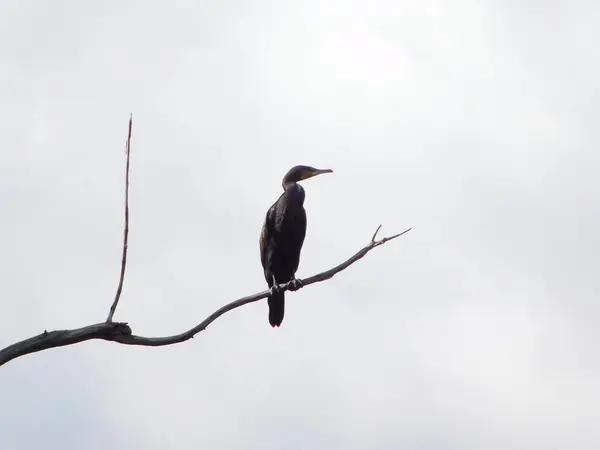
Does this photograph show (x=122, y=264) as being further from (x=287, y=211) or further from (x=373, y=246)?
(x=287, y=211)

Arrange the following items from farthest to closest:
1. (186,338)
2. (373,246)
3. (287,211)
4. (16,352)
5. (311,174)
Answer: (311,174)
(287,211)
(373,246)
(186,338)
(16,352)

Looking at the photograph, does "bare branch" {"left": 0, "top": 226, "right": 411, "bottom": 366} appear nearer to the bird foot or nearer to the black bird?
the bird foot

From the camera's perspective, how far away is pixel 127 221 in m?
6.17

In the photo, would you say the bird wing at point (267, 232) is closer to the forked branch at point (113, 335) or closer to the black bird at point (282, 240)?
the black bird at point (282, 240)

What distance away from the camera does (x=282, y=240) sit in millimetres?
10141

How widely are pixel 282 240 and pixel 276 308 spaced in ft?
2.01

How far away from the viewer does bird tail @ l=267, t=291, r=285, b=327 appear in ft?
33.3

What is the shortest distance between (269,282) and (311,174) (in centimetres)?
126

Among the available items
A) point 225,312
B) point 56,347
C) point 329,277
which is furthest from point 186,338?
point 329,277

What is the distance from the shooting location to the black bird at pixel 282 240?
33.2 ft

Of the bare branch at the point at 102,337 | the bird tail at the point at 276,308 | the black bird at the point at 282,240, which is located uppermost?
the black bird at the point at 282,240

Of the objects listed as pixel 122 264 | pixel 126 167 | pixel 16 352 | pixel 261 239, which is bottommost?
pixel 16 352

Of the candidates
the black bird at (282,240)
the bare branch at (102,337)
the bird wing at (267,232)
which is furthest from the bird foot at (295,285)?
the bare branch at (102,337)

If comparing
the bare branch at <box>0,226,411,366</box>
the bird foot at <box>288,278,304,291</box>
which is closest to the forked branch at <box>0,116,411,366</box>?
the bare branch at <box>0,226,411,366</box>
